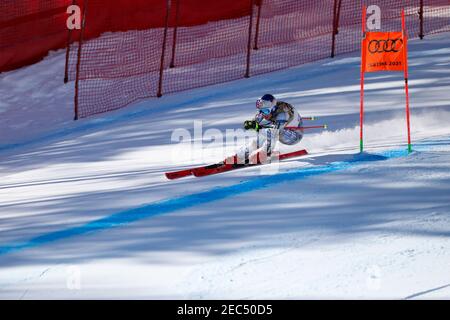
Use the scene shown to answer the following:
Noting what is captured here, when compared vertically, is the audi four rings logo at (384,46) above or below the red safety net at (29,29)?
below

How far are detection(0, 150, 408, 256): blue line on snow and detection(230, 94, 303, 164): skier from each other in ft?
1.51

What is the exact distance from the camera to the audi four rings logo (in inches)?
387

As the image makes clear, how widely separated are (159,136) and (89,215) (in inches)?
174

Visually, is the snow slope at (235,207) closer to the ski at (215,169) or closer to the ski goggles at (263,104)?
the ski at (215,169)

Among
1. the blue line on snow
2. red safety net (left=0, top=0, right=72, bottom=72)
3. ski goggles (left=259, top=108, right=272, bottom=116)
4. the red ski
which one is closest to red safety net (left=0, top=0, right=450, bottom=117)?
red safety net (left=0, top=0, right=72, bottom=72)

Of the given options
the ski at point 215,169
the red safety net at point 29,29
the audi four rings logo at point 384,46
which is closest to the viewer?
the audi four rings logo at point 384,46

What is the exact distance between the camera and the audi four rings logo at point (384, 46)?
982 cm

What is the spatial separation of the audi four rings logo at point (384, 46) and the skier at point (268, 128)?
1.09 metres

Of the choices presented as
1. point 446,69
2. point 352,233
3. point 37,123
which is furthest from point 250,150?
point 37,123

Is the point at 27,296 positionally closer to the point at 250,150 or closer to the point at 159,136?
the point at 250,150

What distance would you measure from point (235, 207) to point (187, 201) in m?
0.66

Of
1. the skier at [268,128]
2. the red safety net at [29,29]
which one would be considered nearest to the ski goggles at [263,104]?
the skier at [268,128]

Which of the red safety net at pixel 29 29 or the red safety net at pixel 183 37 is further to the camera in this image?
the red safety net at pixel 29 29

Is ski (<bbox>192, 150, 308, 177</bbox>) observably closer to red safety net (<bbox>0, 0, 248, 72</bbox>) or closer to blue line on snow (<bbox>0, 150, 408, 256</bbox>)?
blue line on snow (<bbox>0, 150, 408, 256</bbox>)
